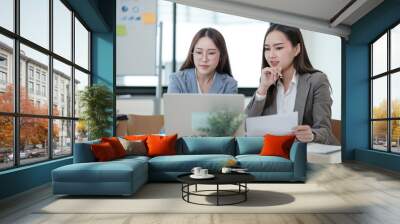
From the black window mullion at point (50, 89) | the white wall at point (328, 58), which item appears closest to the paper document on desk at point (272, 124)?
the white wall at point (328, 58)

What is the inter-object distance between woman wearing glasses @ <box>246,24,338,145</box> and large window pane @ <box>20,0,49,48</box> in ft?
16.2

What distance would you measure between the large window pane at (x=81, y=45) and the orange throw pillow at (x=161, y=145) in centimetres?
248

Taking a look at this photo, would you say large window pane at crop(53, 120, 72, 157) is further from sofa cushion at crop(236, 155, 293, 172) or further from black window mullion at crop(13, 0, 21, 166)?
sofa cushion at crop(236, 155, 293, 172)

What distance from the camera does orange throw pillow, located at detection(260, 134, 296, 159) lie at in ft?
20.8

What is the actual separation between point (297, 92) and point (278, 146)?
3.10 meters

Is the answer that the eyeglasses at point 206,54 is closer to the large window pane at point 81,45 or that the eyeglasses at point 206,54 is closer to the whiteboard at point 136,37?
the whiteboard at point 136,37

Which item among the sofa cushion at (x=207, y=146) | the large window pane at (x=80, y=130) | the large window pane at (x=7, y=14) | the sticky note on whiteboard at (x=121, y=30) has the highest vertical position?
the sticky note on whiteboard at (x=121, y=30)

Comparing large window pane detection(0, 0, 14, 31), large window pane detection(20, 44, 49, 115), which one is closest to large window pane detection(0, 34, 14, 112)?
large window pane detection(0, 0, 14, 31)

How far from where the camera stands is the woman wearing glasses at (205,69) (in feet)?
31.2

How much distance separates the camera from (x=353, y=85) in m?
9.55

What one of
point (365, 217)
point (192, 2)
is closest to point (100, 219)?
point (365, 217)

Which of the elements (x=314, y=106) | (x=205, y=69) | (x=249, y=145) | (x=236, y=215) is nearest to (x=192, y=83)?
(x=205, y=69)

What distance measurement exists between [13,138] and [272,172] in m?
Answer: 3.54

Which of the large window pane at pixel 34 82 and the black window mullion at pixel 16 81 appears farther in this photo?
the large window pane at pixel 34 82
